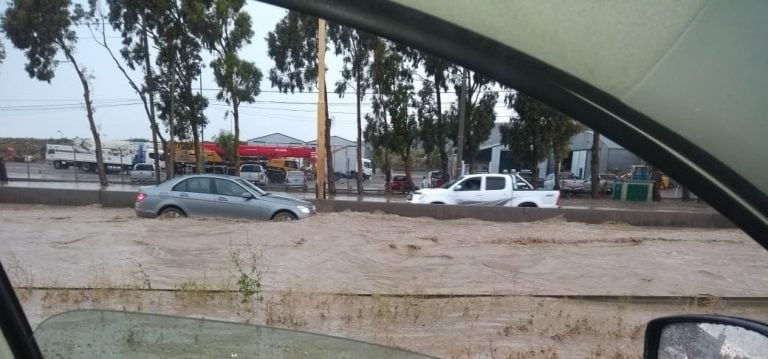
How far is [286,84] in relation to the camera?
2555 cm

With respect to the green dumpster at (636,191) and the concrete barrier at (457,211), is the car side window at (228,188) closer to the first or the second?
the concrete barrier at (457,211)

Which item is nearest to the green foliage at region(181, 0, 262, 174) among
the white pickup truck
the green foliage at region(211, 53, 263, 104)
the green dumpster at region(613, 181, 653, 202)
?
the green foliage at region(211, 53, 263, 104)

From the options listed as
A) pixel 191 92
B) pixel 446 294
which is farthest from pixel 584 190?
pixel 446 294

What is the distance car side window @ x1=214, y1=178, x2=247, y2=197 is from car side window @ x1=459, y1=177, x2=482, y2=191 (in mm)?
8753

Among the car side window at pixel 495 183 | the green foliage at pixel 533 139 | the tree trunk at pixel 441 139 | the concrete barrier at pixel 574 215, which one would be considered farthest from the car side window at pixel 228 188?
the tree trunk at pixel 441 139

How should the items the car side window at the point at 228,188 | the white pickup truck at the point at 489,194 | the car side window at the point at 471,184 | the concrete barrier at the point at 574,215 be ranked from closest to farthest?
the car side window at the point at 228,188, the concrete barrier at the point at 574,215, the white pickup truck at the point at 489,194, the car side window at the point at 471,184

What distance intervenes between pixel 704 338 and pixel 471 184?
17.8m

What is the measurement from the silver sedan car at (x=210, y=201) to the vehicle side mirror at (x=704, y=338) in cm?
1212

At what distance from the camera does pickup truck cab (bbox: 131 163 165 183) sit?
40.9 meters

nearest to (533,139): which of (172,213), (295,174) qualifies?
(172,213)

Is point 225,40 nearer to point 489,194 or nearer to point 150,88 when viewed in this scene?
point 150,88

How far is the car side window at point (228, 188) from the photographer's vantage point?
1322cm

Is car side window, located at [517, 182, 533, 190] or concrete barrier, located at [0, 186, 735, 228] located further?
car side window, located at [517, 182, 533, 190]

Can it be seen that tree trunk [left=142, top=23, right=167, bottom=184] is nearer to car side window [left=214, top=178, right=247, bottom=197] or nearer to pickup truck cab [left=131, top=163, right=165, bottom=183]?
pickup truck cab [left=131, top=163, right=165, bottom=183]
